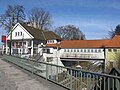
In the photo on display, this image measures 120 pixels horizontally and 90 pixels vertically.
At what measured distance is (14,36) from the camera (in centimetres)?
5788

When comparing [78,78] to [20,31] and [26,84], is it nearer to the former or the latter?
[26,84]

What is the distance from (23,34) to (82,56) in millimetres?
16168

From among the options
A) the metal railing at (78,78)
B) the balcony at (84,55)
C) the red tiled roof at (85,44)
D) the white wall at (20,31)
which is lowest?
the balcony at (84,55)

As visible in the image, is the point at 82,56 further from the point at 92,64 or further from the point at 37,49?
the point at 37,49

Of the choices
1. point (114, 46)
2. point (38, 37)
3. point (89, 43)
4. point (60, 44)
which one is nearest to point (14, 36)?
point (38, 37)

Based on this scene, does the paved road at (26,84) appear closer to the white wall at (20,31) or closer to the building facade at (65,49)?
the building facade at (65,49)

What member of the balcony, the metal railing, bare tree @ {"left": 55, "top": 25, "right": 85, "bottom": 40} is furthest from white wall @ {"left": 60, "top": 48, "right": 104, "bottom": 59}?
the metal railing

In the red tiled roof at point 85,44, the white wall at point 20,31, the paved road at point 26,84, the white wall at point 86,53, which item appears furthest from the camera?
the white wall at point 20,31

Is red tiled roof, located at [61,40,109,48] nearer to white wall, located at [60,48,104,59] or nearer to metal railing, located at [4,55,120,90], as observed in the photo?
white wall, located at [60,48,104,59]

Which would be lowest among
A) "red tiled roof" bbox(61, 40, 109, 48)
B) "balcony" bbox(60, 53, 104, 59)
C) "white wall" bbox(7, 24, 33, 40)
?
"balcony" bbox(60, 53, 104, 59)

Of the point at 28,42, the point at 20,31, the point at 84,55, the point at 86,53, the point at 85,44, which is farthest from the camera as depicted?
the point at 20,31

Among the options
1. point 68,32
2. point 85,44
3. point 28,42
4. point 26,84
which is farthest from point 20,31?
point 26,84

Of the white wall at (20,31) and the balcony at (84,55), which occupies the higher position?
the white wall at (20,31)

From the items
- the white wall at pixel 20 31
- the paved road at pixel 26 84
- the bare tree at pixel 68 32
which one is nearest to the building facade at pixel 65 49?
the white wall at pixel 20 31
